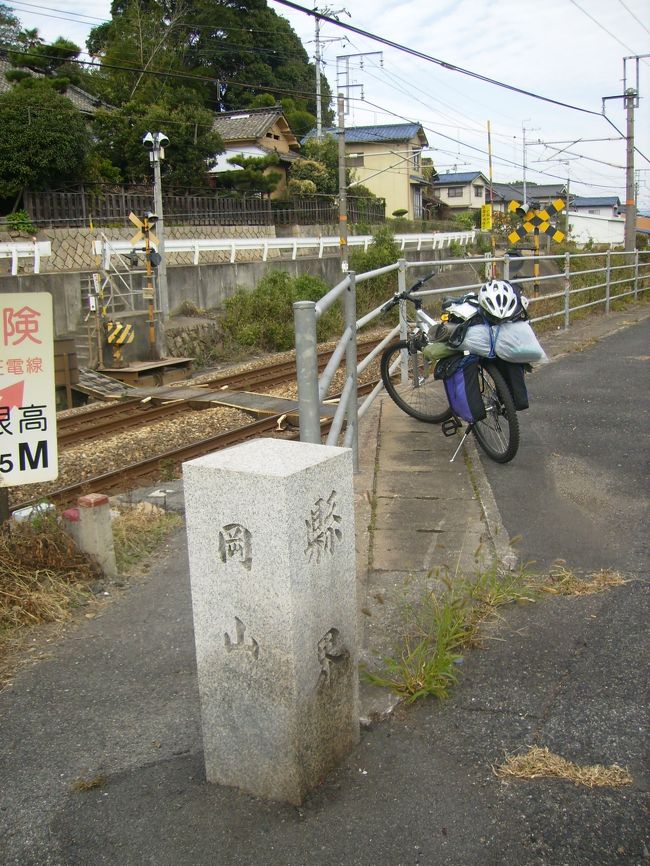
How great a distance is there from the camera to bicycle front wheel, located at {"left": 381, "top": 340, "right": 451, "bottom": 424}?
7039 mm

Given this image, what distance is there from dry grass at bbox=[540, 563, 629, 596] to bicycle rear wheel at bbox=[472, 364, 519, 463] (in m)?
1.69

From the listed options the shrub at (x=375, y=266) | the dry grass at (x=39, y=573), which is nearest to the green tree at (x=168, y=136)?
the shrub at (x=375, y=266)

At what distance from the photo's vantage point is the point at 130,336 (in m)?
17.3

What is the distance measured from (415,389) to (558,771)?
4868mm

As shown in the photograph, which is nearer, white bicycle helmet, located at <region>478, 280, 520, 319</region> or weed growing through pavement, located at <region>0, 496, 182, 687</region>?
weed growing through pavement, located at <region>0, 496, 182, 687</region>

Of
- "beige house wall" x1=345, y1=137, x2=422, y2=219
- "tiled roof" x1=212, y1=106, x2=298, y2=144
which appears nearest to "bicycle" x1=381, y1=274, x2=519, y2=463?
"tiled roof" x1=212, y1=106, x2=298, y2=144

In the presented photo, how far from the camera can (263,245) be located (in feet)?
80.0

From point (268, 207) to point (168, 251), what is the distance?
12130 mm

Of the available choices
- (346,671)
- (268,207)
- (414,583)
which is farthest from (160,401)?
(268,207)

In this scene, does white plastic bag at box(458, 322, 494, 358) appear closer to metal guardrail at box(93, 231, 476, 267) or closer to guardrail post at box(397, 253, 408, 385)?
guardrail post at box(397, 253, 408, 385)

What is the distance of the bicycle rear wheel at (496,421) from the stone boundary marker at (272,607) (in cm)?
328

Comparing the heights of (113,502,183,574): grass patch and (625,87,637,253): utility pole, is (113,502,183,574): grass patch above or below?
below

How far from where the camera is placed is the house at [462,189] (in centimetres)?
6769

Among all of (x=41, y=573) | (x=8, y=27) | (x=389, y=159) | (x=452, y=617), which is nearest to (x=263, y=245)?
(x=41, y=573)
